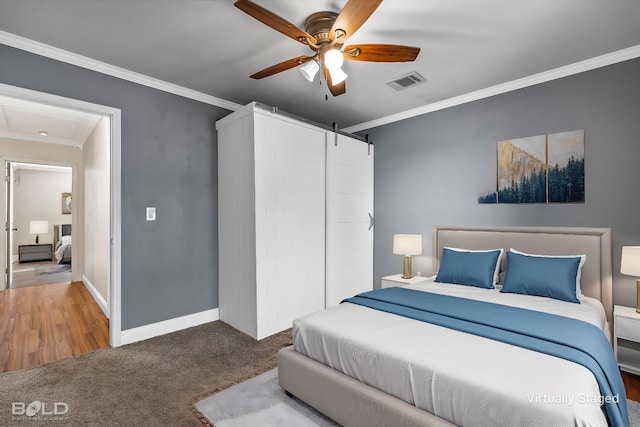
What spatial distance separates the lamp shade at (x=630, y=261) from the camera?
2.42 metres

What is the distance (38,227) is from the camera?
8.24 m

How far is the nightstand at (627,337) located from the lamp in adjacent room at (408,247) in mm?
1769

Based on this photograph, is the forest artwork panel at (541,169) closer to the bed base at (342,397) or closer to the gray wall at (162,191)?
the bed base at (342,397)

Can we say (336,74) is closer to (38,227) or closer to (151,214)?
(151,214)

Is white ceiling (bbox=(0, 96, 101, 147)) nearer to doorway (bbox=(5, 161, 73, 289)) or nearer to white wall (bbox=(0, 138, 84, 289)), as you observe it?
white wall (bbox=(0, 138, 84, 289))

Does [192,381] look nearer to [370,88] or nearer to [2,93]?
[2,93]

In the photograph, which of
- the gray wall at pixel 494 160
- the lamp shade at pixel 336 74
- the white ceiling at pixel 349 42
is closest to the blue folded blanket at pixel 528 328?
the gray wall at pixel 494 160

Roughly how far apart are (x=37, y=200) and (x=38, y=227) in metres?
0.75

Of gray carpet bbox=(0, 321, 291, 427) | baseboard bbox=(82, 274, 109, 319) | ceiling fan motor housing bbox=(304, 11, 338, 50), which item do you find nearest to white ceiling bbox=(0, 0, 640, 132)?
ceiling fan motor housing bbox=(304, 11, 338, 50)

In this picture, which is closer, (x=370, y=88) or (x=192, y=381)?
(x=192, y=381)

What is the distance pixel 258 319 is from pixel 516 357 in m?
2.28

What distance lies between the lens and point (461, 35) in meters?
2.45

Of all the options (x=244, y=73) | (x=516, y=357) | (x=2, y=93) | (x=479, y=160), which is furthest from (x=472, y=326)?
(x=2, y=93)

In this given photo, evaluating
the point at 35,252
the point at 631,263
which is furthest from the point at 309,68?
the point at 35,252
